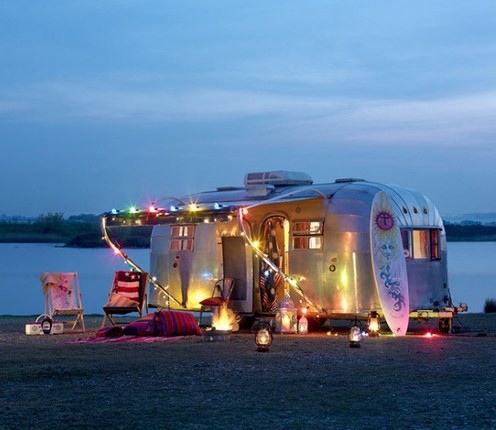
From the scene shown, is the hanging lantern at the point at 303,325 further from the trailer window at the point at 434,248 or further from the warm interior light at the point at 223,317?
the trailer window at the point at 434,248

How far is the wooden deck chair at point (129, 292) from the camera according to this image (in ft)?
58.3

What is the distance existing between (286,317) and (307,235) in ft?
4.36

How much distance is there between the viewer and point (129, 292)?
708 inches

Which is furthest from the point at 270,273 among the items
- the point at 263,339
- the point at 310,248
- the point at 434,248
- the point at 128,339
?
the point at 263,339

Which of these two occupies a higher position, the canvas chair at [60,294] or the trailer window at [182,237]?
the trailer window at [182,237]

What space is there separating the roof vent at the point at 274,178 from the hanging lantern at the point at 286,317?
2.53m

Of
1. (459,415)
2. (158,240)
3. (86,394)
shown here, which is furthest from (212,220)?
(459,415)

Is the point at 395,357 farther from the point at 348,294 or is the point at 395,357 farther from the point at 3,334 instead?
the point at 3,334

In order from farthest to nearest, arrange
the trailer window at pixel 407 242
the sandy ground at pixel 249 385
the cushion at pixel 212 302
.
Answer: the cushion at pixel 212 302
the trailer window at pixel 407 242
the sandy ground at pixel 249 385

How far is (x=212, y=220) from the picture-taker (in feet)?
55.2

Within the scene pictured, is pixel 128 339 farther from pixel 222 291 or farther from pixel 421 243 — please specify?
pixel 421 243

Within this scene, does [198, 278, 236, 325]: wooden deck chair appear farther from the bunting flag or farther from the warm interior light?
the bunting flag

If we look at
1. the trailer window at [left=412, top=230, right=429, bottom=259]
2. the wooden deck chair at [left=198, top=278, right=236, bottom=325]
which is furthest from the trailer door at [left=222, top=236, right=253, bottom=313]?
the trailer window at [left=412, top=230, right=429, bottom=259]

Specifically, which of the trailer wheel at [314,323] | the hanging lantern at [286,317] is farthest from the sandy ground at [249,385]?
the trailer wheel at [314,323]
